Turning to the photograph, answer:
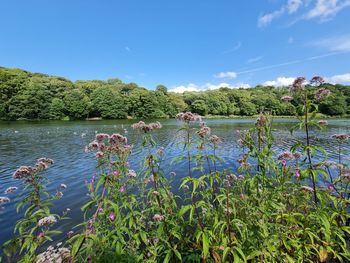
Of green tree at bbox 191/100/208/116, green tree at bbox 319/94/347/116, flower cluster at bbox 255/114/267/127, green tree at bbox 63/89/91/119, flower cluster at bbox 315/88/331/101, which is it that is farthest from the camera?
green tree at bbox 191/100/208/116

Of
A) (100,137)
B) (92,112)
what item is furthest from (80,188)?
(92,112)

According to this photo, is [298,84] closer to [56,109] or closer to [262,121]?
[262,121]

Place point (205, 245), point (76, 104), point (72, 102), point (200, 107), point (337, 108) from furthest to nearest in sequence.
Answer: point (200, 107), point (337, 108), point (76, 104), point (72, 102), point (205, 245)

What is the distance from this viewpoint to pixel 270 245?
3.43m

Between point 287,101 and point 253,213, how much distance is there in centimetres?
206

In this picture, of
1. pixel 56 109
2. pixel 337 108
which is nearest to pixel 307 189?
pixel 56 109

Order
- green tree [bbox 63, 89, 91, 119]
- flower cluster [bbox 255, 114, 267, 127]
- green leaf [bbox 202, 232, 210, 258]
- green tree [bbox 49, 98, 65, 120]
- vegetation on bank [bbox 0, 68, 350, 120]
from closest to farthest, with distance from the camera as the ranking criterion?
green leaf [bbox 202, 232, 210, 258] < flower cluster [bbox 255, 114, 267, 127] < vegetation on bank [bbox 0, 68, 350, 120] < green tree [bbox 49, 98, 65, 120] < green tree [bbox 63, 89, 91, 119]

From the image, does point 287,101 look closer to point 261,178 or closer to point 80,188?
point 261,178

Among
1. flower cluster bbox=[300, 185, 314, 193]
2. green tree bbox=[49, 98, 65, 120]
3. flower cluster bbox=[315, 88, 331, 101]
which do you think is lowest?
flower cluster bbox=[300, 185, 314, 193]

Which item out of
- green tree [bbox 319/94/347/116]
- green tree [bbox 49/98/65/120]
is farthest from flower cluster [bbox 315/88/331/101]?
green tree [bbox 319/94/347/116]

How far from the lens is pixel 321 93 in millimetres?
3994

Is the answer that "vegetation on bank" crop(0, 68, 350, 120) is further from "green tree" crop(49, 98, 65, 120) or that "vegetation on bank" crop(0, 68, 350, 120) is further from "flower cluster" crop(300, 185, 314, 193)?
"flower cluster" crop(300, 185, 314, 193)

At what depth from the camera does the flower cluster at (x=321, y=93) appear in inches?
155

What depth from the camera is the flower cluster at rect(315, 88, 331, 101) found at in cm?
393
